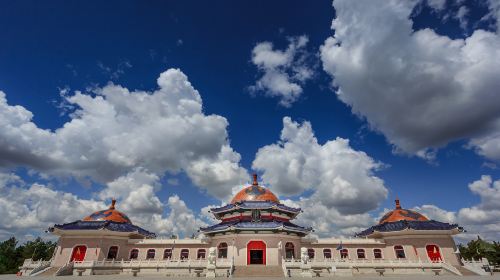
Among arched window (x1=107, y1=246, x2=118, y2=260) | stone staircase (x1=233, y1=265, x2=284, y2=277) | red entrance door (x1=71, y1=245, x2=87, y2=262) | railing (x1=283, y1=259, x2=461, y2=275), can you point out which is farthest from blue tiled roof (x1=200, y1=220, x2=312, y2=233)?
red entrance door (x1=71, y1=245, x2=87, y2=262)

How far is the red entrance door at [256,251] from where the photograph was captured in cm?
3347

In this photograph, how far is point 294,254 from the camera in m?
35.1

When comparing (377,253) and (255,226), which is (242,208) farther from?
(377,253)

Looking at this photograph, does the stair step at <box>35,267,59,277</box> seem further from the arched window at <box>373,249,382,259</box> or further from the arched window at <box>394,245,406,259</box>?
the arched window at <box>394,245,406,259</box>

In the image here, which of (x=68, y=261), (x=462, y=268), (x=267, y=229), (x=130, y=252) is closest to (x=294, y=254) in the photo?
(x=267, y=229)

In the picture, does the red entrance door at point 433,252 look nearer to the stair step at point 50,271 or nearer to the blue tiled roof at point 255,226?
the blue tiled roof at point 255,226

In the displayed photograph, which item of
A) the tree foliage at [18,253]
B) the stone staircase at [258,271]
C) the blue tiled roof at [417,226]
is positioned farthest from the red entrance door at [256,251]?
the tree foliage at [18,253]

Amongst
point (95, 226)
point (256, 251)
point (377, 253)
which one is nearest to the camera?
point (256, 251)

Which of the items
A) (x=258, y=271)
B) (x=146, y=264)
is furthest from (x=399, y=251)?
(x=146, y=264)

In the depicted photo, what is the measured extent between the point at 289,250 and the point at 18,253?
66892 mm

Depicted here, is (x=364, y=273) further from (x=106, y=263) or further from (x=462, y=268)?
(x=106, y=263)

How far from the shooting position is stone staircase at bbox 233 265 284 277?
28.6 meters

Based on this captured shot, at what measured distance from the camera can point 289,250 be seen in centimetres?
3500

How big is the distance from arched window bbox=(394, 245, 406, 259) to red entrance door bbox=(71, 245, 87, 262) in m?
40.1
